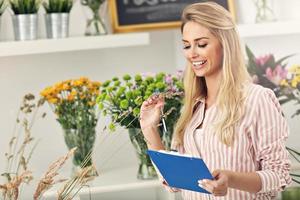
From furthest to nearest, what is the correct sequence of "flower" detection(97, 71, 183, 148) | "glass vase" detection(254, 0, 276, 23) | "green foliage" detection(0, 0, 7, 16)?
"glass vase" detection(254, 0, 276, 23), "green foliage" detection(0, 0, 7, 16), "flower" detection(97, 71, 183, 148)

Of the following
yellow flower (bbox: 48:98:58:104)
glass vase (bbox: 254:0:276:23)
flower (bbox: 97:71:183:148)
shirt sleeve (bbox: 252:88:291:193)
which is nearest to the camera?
shirt sleeve (bbox: 252:88:291:193)

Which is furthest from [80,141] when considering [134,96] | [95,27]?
[95,27]

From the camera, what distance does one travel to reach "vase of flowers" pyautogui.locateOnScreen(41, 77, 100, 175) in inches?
110

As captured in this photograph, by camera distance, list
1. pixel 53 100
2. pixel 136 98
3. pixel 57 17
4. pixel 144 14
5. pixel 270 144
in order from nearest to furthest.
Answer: pixel 270 144 < pixel 136 98 < pixel 53 100 < pixel 57 17 < pixel 144 14

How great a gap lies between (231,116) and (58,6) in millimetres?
1092

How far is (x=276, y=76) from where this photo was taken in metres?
2.94

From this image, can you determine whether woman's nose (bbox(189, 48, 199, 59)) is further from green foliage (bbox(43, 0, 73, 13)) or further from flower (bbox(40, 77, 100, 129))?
green foliage (bbox(43, 0, 73, 13))

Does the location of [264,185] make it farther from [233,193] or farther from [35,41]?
[35,41]

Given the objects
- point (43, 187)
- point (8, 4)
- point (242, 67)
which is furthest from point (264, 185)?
point (8, 4)

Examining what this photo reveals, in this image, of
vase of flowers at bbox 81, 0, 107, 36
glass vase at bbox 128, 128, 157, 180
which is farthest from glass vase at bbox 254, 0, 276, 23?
glass vase at bbox 128, 128, 157, 180

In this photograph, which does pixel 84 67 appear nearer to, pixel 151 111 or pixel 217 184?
pixel 151 111

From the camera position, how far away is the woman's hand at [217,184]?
6.07 feet

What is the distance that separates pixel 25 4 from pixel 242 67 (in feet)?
3.58

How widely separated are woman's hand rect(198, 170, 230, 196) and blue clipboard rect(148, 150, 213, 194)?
0.01 m
